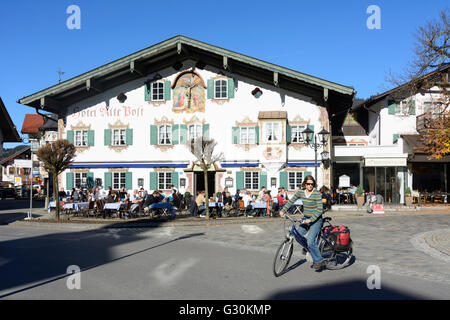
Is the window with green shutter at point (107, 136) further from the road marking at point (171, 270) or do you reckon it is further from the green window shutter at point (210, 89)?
the road marking at point (171, 270)

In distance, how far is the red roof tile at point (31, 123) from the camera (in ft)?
218

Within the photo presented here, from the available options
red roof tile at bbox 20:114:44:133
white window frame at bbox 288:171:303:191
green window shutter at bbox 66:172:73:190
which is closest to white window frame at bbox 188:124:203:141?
white window frame at bbox 288:171:303:191

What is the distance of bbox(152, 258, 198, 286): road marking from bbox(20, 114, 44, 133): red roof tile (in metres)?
65.0

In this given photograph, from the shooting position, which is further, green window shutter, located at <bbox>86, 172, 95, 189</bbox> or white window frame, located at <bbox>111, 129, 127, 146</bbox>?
green window shutter, located at <bbox>86, 172, 95, 189</bbox>

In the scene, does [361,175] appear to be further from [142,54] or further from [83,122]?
[83,122]

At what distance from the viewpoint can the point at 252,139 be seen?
2386cm

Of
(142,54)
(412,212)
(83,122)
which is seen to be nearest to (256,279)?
(412,212)

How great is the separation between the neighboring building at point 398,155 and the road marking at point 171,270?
20.3 m

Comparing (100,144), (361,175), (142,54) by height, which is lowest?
(361,175)

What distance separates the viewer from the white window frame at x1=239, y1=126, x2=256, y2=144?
2381cm

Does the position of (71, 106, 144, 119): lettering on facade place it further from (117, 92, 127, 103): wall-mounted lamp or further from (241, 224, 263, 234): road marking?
(241, 224, 263, 234): road marking

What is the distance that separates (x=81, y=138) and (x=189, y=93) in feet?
24.8

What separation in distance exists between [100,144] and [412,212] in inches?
730

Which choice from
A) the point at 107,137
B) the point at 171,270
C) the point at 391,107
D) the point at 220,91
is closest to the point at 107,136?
the point at 107,137
